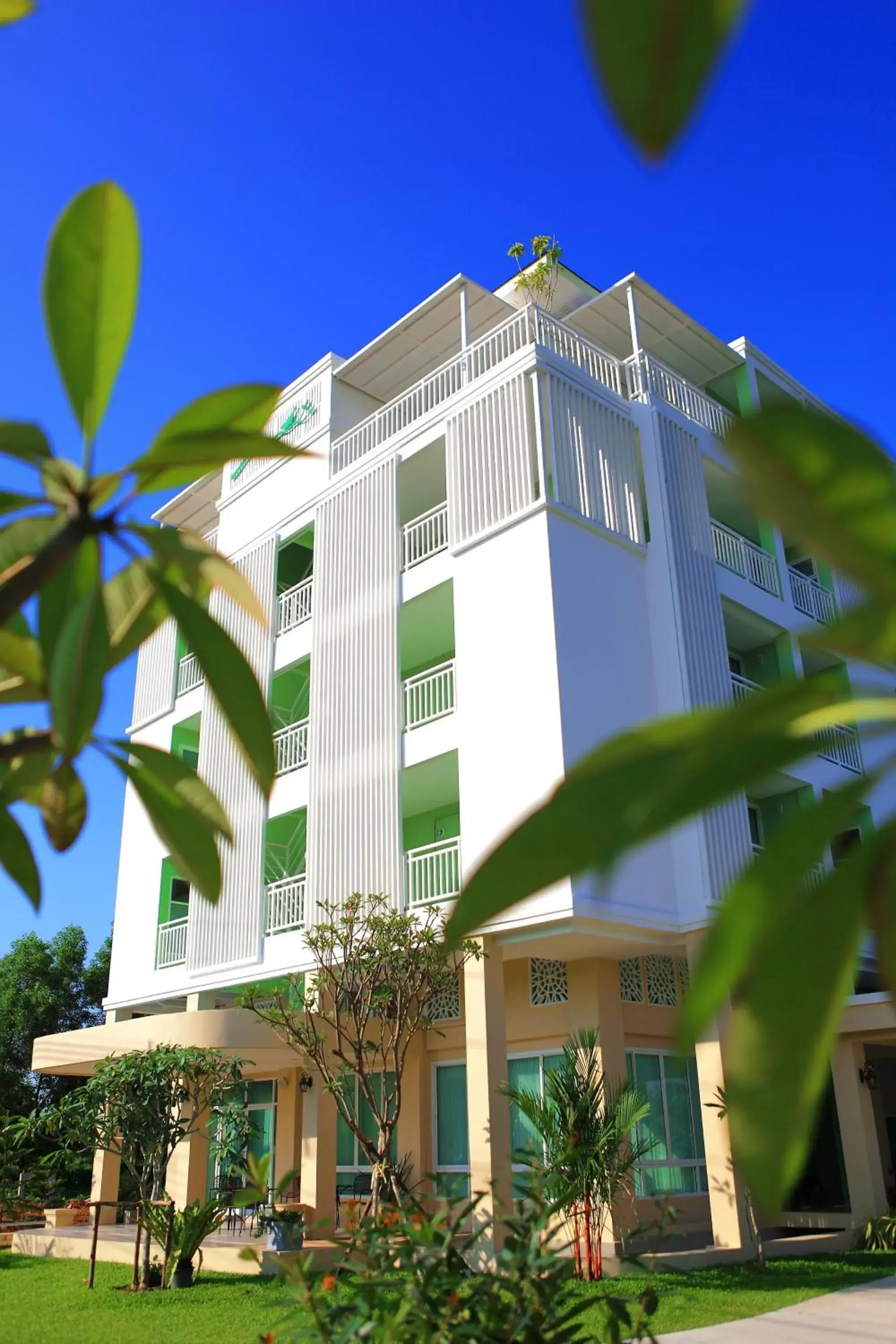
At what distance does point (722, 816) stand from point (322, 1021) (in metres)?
6.84

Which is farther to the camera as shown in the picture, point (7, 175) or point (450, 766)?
point (450, 766)

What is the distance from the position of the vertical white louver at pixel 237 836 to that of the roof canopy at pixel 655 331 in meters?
7.13

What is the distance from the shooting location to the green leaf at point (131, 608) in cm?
145

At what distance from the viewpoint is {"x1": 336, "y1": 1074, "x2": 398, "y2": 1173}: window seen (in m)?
17.6

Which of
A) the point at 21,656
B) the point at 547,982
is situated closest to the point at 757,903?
the point at 21,656

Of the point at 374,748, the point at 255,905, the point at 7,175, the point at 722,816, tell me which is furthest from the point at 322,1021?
the point at 7,175

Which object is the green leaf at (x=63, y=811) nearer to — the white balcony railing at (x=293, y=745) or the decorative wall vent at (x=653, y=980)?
the decorative wall vent at (x=653, y=980)

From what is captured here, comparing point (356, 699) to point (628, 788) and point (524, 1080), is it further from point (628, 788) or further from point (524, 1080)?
point (628, 788)

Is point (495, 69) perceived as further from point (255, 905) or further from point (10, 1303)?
point (255, 905)

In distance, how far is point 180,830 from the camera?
1.37 metres

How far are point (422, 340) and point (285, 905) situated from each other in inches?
401

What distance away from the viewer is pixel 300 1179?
58.6 ft

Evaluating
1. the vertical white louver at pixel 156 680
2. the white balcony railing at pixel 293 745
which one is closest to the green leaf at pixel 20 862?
the white balcony railing at pixel 293 745

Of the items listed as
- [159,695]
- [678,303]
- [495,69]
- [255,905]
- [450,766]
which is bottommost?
[495,69]
